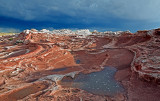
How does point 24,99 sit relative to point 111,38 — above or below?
below

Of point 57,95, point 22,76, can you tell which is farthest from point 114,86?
point 22,76

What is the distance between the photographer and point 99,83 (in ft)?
23.3

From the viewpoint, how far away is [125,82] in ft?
22.0

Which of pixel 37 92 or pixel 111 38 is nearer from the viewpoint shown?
pixel 37 92

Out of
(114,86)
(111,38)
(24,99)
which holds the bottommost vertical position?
(24,99)

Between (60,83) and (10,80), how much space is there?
4.09 m

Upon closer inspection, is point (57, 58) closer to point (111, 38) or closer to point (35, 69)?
point (35, 69)

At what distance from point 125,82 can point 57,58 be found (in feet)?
30.2

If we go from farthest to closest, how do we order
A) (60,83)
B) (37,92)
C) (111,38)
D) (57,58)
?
(111,38) → (57,58) → (60,83) → (37,92)

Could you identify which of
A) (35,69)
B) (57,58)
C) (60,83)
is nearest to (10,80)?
(35,69)

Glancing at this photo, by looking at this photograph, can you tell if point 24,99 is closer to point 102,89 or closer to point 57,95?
point 57,95

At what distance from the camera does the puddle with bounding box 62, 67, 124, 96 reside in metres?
6.18

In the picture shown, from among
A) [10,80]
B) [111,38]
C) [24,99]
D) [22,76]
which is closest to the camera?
[24,99]

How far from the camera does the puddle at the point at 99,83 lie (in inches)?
243
